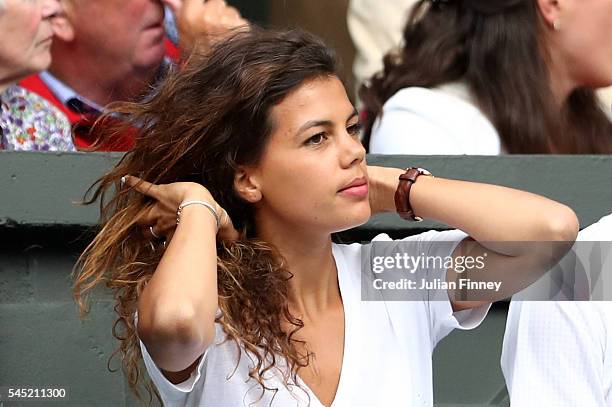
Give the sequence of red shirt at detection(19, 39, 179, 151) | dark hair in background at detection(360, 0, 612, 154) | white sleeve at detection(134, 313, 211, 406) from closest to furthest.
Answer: white sleeve at detection(134, 313, 211, 406)
red shirt at detection(19, 39, 179, 151)
dark hair in background at detection(360, 0, 612, 154)

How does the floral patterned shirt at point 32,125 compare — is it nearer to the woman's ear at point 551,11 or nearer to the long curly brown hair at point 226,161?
the long curly brown hair at point 226,161

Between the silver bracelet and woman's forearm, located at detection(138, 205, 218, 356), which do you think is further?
the silver bracelet

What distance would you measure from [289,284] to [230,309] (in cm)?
17

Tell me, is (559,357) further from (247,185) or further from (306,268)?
(247,185)

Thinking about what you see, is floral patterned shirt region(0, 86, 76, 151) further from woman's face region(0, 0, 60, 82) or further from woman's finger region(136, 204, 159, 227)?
woman's finger region(136, 204, 159, 227)

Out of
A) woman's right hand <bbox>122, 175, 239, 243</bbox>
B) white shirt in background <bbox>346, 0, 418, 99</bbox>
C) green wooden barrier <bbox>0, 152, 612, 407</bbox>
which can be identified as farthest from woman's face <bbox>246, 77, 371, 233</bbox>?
white shirt in background <bbox>346, 0, 418, 99</bbox>

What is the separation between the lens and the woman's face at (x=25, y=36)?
3.73 meters

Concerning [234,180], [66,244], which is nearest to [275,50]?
[234,180]

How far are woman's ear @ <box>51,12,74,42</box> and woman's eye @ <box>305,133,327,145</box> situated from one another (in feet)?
4.31

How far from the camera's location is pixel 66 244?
3732mm

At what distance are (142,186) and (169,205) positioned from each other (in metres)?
0.10

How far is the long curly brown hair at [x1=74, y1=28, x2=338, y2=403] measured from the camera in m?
2.79

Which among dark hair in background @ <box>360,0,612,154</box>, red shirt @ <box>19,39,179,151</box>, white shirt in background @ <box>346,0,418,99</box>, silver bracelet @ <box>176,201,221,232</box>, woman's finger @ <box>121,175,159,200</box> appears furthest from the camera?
white shirt in background @ <box>346,0,418,99</box>

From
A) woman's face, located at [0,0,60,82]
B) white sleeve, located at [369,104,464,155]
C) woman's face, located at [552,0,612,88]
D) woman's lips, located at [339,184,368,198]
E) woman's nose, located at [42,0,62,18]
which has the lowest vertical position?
woman's lips, located at [339,184,368,198]
